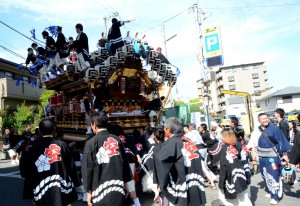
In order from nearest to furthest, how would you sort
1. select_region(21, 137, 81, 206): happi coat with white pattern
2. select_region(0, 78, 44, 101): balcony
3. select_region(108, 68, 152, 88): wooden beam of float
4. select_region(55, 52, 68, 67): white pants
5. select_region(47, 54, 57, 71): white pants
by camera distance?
select_region(21, 137, 81, 206): happi coat with white pattern → select_region(108, 68, 152, 88): wooden beam of float → select_region(55, 52, 68, 67): white pants → select_region(47, 54, 57, 71): white pants → select_region(0, 78, 44, 101): balcony

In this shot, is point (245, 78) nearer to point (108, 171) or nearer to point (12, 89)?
point (12, 89)

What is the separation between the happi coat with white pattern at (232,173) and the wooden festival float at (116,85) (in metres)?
3.77

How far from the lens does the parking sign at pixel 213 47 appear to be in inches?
390

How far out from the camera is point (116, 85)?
25.0 ft

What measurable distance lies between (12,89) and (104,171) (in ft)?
65.8

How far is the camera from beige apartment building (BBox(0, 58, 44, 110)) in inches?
748

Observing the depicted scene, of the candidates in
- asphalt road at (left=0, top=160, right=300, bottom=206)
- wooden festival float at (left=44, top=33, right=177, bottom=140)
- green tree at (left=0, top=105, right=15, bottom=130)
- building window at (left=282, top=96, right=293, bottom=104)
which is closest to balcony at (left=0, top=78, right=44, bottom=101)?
green tree at (left=0, top=105, right=15, bottom=130)

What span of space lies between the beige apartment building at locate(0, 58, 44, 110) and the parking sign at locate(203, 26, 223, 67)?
16.4 m

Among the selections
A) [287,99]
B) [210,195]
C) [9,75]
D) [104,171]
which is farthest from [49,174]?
[287,99]

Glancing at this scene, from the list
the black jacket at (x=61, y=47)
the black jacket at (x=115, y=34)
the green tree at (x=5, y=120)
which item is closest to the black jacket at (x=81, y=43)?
the black jacket at (x=61, y=47)

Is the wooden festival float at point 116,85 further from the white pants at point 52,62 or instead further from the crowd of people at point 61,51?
the white pants at point 52,62

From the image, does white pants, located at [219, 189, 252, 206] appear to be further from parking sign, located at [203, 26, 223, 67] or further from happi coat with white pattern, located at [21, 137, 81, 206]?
parking sign, located at [203, 26, 223, 67]

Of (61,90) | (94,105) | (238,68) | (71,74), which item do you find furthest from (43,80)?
(238,68)

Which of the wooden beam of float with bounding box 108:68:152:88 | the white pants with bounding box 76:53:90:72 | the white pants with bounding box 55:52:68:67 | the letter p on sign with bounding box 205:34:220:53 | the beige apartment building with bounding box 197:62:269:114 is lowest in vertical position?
the wooden beam of float with bounding box 108:68:152:88
